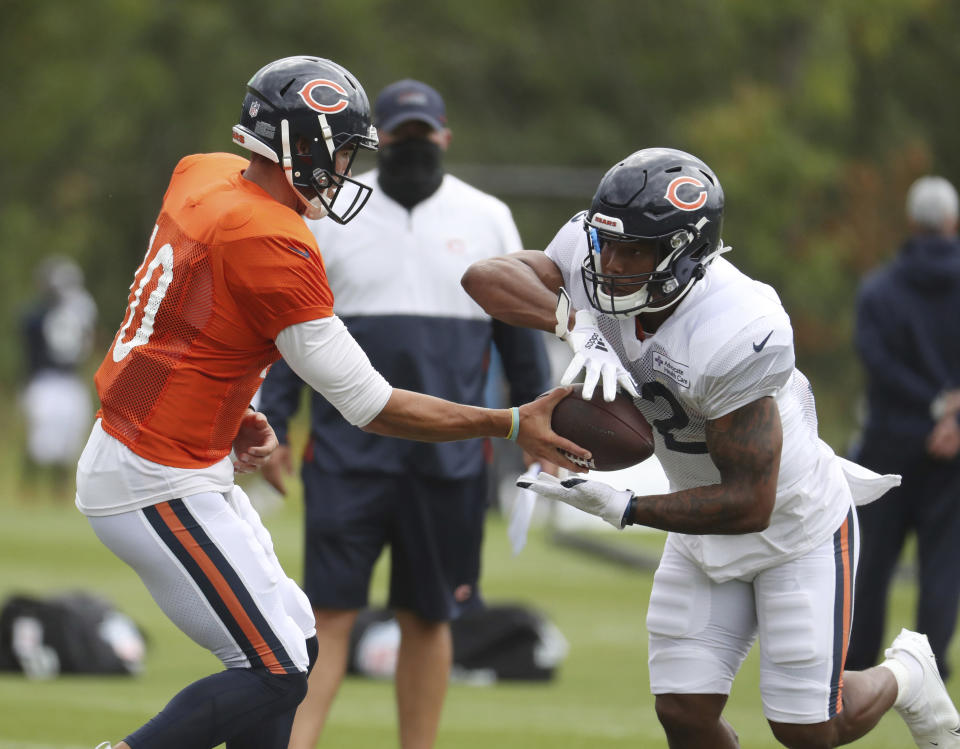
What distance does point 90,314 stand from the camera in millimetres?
15297

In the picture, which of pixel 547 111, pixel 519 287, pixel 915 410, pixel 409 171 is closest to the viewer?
pixel 519 287

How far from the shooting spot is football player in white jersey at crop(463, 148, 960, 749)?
3.99 metres

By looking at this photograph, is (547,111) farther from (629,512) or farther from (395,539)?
(629,512)

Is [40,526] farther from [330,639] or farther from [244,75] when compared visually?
[244,75]

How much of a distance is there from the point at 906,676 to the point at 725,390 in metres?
1.25

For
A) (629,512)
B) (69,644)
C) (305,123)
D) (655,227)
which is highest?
(305,123)

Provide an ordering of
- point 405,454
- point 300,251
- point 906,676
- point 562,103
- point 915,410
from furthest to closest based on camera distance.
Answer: point 562,103 → point 915,410 → point 405,454 → point 906,676 → point 300,251

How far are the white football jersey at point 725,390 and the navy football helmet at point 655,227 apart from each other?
0.11 meters

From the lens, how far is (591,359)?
4070 millimetres

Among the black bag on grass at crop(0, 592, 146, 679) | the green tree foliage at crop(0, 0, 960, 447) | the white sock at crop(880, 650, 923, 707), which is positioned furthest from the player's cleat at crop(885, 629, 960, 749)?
the green tree foliage at crop(0, 0, 960, 447)

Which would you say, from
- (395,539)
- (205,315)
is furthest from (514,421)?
(395,539)

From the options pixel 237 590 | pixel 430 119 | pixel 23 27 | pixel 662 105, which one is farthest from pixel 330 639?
pixel 662 105

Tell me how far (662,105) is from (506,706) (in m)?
25.0

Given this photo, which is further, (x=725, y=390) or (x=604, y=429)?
(x=604, y=429)
